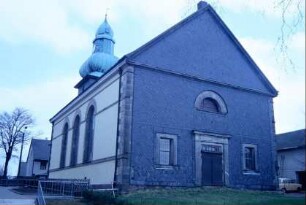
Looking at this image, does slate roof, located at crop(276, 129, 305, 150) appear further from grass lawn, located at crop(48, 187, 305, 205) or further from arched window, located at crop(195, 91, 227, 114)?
grass lawn, located at crop(48, 187, 305, 205)

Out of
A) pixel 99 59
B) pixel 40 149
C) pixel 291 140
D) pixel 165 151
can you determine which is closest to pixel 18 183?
pixel 99 59

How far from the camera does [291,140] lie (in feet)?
131

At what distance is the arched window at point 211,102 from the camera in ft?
74.4

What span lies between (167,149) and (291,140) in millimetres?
23950

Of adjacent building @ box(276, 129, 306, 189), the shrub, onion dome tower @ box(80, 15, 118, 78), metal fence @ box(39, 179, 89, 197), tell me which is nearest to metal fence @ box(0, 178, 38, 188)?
metal fence @ box(39, 179, 89, 197)

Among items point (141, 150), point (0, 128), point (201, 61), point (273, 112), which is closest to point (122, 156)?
point (141, 150)

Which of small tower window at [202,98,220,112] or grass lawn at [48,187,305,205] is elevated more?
small tower window at [202,98,220,112]

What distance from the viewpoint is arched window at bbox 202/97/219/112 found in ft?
75.2

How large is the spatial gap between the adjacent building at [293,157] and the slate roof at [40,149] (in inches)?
1513

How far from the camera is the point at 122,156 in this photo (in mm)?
19000

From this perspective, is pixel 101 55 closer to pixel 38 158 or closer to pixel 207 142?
pixel 207 142

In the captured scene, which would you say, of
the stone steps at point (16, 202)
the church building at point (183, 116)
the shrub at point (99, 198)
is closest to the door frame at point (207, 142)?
the church building at point (183, 116)

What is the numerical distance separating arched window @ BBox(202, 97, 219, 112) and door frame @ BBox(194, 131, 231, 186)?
1.74 m

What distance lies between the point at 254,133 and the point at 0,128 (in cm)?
4111
